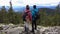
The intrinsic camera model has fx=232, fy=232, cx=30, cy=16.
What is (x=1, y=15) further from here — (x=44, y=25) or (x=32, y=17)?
(x=32, y=17)

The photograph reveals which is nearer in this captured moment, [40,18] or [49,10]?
[40,18]

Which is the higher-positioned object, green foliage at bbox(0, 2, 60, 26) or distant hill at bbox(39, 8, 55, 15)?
distant hill at bbox(39, 8, 55, 15)

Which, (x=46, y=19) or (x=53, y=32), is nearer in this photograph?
(x=53, y=32)

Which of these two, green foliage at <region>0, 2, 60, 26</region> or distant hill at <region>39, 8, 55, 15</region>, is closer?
green foliage at <region>0, 2, 60, 26</region>

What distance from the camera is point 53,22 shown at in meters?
12.1

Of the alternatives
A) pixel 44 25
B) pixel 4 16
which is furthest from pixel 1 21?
pixel 44 25

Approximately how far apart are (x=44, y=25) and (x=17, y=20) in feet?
4.94

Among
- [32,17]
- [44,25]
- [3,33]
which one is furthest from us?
[44,25]

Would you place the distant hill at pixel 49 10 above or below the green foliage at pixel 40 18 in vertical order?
above

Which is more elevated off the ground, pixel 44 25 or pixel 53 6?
pixel 53 6

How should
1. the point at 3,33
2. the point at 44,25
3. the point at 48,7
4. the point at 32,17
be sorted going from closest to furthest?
the point at 32,17 → the point at 3,33 → the point at 44,25 → the point at 48,7

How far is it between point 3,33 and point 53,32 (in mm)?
2150

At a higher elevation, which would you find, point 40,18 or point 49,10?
point 49,10

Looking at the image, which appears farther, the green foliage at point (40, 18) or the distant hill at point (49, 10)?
the distant hill at point (49, 10)
